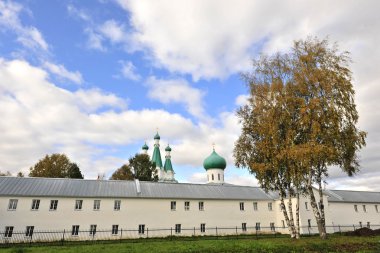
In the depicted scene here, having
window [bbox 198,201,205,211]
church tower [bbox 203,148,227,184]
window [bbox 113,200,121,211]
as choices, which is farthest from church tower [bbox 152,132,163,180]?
window [bbox 113,200,121,211]

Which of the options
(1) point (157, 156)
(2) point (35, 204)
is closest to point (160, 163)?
(1) point (157, 156)

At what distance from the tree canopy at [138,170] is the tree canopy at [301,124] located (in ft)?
96.1

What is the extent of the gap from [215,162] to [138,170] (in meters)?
16.0

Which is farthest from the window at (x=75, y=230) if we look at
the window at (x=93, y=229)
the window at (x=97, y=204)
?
the window at (x=97, y=204)

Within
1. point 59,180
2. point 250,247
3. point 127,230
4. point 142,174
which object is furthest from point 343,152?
point 142,174

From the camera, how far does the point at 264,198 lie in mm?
43062

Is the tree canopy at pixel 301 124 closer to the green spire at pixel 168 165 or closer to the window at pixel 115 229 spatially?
the window at pixel 115 229

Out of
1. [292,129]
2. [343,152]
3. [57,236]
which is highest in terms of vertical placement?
[292,129]

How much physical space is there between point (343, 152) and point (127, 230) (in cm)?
2455

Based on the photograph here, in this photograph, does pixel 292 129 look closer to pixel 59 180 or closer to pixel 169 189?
pixel 169 189

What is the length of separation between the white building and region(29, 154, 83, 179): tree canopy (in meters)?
15.1

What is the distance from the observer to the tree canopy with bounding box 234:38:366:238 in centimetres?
2291

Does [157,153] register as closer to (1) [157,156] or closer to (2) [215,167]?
(1) [157,156]

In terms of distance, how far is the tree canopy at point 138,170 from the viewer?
52.8 m
